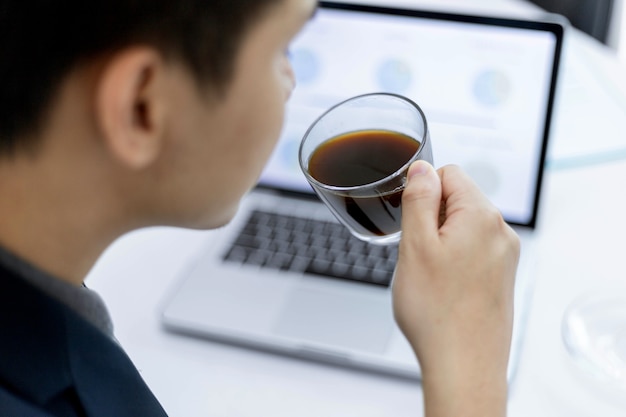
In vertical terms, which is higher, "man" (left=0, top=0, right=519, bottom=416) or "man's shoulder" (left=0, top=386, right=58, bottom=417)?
"man" (left=0, top=0, right=519, bottom=416)

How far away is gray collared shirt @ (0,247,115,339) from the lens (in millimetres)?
484

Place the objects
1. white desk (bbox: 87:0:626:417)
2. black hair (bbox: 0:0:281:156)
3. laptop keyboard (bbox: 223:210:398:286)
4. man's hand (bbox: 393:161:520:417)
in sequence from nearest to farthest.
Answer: black hair (bbox: 0:0:281:156) → man's hand (bbox: 393:161:520:417) → white desk (bbox: 87:0:626:417) → laptop keyboard (bbox: 223:210:398:286)

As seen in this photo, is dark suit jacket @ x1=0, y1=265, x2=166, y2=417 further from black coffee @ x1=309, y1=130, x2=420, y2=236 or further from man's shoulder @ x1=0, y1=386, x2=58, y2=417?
black coffee @ x1=309, y1=130, x2=420, y2=236

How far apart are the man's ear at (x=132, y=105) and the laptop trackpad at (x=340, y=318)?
355 millimetres

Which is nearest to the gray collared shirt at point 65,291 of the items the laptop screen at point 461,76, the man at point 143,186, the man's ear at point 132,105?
the man at point 143,186

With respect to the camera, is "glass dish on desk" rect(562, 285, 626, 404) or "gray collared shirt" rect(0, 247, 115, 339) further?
"glass dish on desk" rect(562, 285, 626, 404)

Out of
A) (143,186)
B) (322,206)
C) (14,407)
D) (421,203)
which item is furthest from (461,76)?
(14,407)

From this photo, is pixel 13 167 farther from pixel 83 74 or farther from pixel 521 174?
pixel 521 174

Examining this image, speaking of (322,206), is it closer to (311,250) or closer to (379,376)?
(311,250)

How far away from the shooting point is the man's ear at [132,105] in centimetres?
39

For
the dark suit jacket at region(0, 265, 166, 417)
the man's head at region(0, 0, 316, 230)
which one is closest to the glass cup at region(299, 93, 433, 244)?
the man's head at region(0, 0, 316, 230)

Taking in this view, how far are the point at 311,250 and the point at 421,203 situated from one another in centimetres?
30

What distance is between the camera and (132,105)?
16.1 inches

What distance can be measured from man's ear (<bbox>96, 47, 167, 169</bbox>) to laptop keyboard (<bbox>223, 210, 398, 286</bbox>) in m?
0.40
